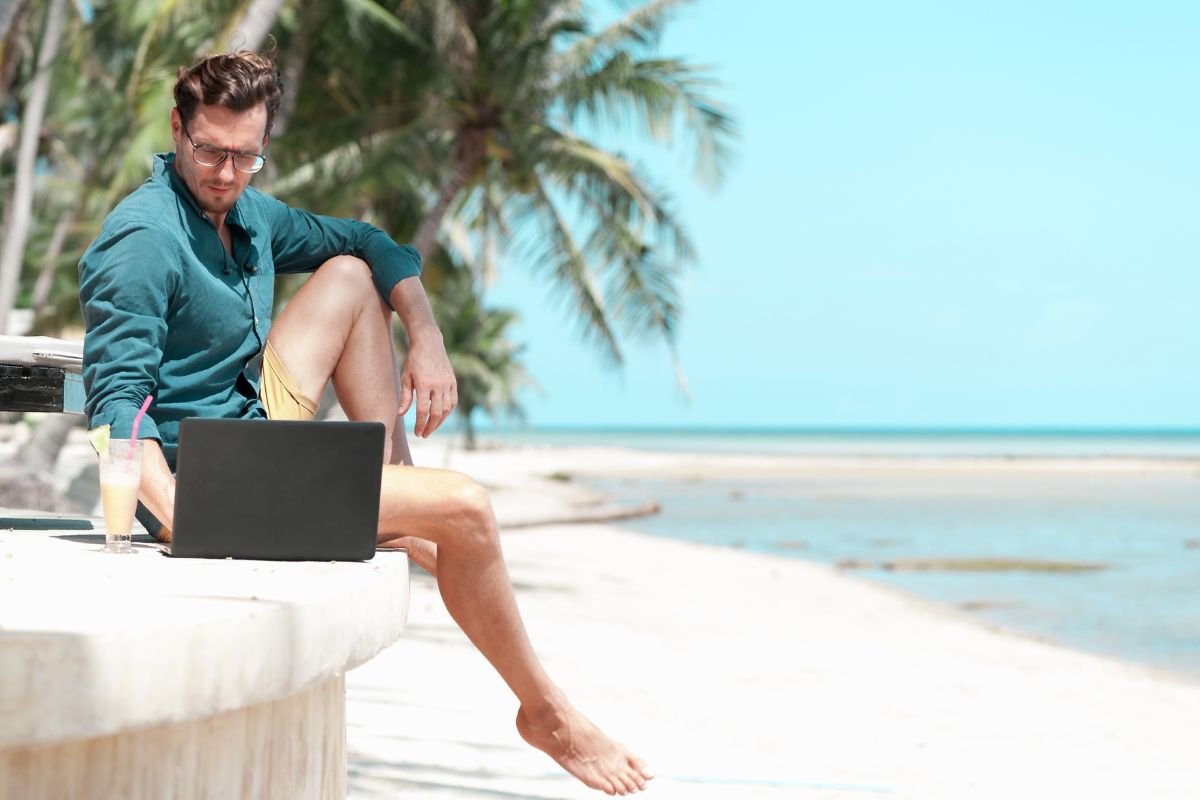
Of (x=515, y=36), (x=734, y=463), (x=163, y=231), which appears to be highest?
(x=515, y=36)

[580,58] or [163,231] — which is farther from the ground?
[580,58]

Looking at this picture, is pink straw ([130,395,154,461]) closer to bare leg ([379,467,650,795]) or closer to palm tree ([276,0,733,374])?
bare leg ([379,467,650,795])

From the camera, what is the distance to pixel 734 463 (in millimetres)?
47656

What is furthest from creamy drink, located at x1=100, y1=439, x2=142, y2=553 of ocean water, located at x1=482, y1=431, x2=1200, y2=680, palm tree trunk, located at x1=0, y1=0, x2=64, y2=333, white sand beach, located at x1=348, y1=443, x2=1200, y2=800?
palm tree trunk, located at x1=0, y1=0, x2=64, y2=333

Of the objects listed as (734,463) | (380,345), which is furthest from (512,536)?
(734,463)

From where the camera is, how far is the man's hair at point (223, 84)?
8.56ft

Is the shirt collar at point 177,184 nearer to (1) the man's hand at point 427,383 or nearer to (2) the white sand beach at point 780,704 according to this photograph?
(1) the man's hand at point 427,383

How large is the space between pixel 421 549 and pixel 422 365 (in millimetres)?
431

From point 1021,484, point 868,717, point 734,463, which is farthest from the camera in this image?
point 734,463

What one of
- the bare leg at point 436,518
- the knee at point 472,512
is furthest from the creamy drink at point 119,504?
the knee at point 472,512

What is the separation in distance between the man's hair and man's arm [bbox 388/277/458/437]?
52 cm

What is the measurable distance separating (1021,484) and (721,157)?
22806 mm

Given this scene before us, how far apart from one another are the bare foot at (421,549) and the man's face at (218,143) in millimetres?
772

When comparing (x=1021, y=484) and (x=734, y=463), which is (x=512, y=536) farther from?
(x=734, y=463)
